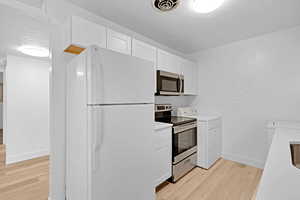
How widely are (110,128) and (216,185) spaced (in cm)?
189

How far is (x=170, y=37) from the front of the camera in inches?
105

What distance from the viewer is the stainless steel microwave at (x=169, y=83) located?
89.0 inches

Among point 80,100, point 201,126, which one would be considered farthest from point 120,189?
point 201,126

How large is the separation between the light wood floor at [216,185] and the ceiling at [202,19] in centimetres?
236

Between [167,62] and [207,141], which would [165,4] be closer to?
[167,62]

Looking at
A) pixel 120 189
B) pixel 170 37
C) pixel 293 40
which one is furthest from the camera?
pixel 170 37

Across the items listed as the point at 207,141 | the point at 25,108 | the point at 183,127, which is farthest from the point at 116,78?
the point at 25,108

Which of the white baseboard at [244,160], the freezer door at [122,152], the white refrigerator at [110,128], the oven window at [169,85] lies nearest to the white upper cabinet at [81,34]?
the white refrigerator at [110,128]

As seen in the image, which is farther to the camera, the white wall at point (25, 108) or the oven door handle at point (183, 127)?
the white wall at point (25, 108)

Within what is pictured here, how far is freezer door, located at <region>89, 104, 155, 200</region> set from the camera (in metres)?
1.08

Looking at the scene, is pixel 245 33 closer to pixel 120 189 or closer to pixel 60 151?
pixel 120 189

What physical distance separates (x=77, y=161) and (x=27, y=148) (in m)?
2.84

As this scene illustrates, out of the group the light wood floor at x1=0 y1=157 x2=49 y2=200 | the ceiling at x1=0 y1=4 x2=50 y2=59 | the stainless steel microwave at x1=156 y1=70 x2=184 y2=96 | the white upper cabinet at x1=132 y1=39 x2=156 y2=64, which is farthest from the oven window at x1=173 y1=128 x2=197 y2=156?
the ceiling at x1=0 y1=4 x2=50 y2=59

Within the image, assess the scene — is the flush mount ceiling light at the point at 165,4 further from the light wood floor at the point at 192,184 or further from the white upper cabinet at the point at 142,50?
the light wood floor at the point at 192,184
